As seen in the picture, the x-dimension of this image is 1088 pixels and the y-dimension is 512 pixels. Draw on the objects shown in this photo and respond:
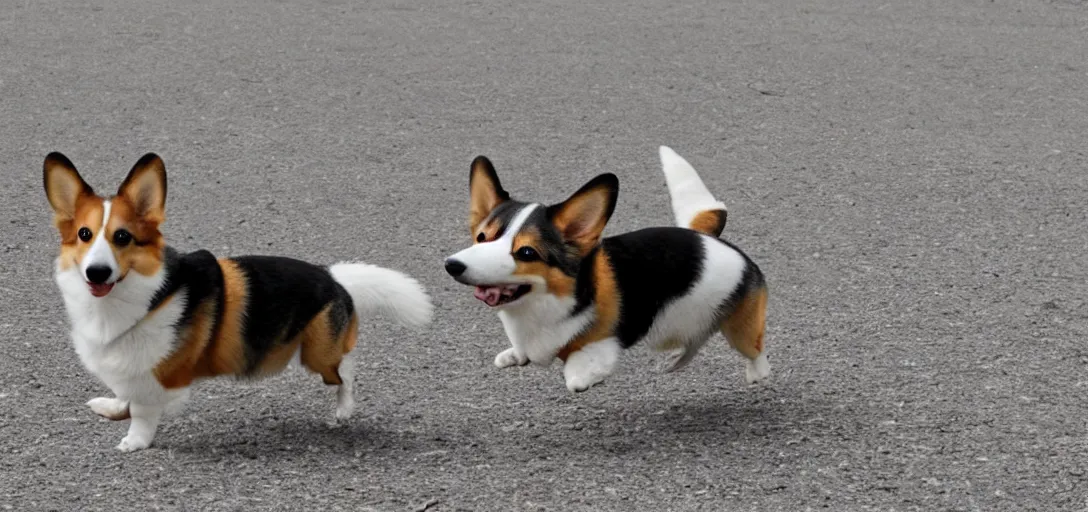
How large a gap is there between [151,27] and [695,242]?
6.79 m

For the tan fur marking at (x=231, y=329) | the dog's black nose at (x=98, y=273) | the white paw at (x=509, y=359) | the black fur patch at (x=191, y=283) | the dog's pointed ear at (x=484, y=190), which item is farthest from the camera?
the white paw at (x=509, y=359)

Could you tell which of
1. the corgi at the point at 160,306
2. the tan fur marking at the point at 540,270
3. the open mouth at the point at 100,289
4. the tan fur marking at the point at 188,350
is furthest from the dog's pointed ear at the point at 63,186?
the tan fur marking at the point at 540,270

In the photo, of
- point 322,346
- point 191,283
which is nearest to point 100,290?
point 191,283

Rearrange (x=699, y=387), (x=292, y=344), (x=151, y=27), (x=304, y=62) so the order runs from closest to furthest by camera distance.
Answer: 1. (x=292, y=344)
2. (x=699, y=387)
3. (x=304, y=62)
4. (x=151, y=27)

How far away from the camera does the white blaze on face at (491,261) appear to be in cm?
396

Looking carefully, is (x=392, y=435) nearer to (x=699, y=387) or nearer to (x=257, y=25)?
(x=699, y=387)

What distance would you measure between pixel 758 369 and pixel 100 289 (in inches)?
79.6

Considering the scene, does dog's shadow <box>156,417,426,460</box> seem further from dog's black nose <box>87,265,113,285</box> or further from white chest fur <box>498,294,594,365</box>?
dog's black nose <box>87,265,113,285</box>

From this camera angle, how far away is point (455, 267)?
3941mm

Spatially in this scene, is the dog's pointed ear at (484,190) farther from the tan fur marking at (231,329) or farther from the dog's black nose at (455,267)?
the tan fur marking at (231,329)

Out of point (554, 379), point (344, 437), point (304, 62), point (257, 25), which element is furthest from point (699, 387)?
point (257, 25)

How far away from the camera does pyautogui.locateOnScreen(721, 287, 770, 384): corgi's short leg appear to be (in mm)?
4531

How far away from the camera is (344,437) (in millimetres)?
4484

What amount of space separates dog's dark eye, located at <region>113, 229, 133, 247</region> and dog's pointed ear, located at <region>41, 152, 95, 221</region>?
0.17 metres
